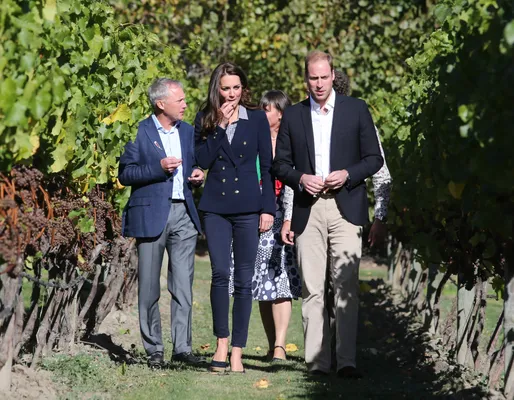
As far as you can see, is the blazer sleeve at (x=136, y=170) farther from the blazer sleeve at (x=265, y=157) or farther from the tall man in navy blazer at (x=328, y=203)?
the tall man in navy blazer at (x=328, y=203)

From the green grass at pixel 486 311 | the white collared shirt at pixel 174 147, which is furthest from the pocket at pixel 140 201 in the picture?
the green grass at pixel 486 311

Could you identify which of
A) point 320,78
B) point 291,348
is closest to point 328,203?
point 320,78

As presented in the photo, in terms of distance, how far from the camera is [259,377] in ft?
23.1

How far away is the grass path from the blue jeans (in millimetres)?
347

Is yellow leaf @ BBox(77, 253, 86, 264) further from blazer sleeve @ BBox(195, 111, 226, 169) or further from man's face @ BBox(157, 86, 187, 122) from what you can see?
man's face @ BBox(157, 86, 187, 122)

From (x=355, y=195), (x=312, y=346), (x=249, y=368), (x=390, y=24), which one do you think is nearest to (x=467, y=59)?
(x=355, y=195)

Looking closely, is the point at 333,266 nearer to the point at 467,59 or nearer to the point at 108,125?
the point at 108,125

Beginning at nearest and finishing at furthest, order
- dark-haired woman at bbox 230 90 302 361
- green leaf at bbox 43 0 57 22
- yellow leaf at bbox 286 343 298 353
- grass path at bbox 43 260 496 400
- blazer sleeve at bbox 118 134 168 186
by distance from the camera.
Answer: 1. green leaf at bbox 43 0 57 22
2. grass path at bbox 43 260 496 400
3. blazer sleeve at bbox 118 134 168 186
4. dark-haired woman at bbox 230 90 302 361
5. yellow leaf at bbox 286 343 298 353

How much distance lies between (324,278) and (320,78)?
4.25 ft

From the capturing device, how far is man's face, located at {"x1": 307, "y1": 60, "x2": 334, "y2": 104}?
23.0 feet

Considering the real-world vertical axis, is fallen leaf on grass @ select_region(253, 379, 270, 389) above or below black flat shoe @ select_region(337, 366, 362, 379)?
below

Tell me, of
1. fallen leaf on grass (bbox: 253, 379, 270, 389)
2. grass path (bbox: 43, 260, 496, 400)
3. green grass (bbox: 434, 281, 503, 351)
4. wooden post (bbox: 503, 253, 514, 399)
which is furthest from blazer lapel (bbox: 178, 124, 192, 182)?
green grass (bbox: 434, 281, 503, 351)

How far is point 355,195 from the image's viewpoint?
7039 mm

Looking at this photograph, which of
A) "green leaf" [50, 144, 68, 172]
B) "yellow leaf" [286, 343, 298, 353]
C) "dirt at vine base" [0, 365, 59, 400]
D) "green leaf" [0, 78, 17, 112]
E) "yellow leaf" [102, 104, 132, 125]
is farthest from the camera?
"yellow leaf" [286, 343, 298, 353]
